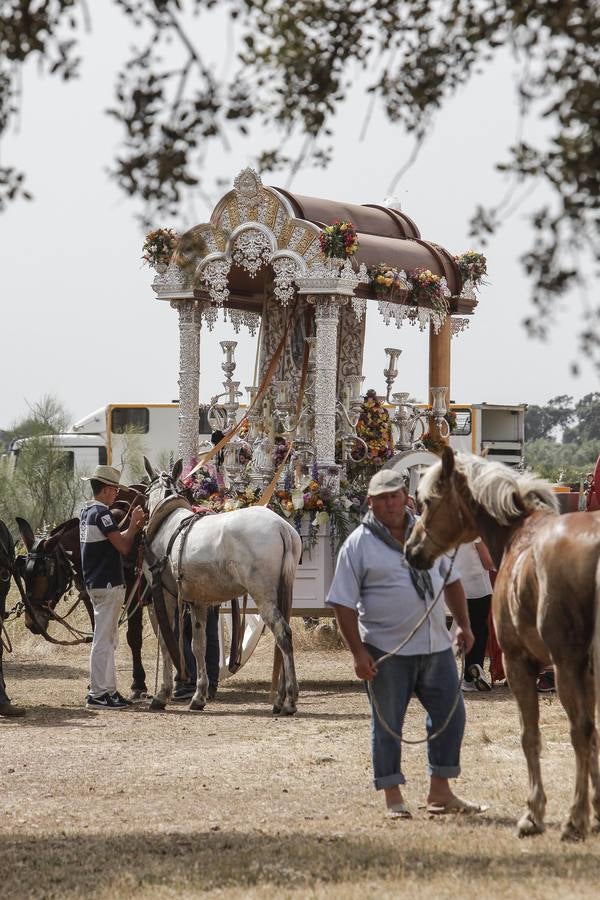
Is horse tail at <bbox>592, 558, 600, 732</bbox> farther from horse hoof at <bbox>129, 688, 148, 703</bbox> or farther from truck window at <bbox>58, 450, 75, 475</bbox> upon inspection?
truck window at <bbox>58, 450, 75, 475</bbox>

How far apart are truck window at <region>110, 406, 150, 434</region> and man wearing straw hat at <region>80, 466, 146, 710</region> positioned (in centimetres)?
2386

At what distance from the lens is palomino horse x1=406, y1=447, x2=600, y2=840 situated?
6.70m

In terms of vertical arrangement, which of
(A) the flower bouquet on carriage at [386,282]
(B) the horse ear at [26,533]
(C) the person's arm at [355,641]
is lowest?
(C) the person's arm at [355,641]

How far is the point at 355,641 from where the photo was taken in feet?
25.0

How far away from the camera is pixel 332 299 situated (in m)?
15.7

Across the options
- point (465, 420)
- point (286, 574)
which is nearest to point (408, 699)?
point (286, 574)

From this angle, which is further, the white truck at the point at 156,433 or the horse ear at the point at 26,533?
the white truck at the point at 156,433

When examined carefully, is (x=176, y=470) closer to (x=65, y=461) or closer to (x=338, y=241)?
(x=338, y=241)

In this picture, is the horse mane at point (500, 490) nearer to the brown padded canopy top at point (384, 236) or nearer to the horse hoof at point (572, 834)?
the horse hoof at point (572, 834)

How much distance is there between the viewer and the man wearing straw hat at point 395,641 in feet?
25.2

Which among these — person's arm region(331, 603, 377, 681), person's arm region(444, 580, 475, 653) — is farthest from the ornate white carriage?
person's arm region(331, 603, 377, 681)

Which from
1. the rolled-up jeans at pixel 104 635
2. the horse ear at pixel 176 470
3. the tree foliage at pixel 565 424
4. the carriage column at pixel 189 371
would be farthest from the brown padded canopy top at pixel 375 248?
the tree foliage at pixel 565 424

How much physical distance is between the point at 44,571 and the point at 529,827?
8898 millimetres

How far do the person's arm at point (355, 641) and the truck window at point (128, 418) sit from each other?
2993cm
